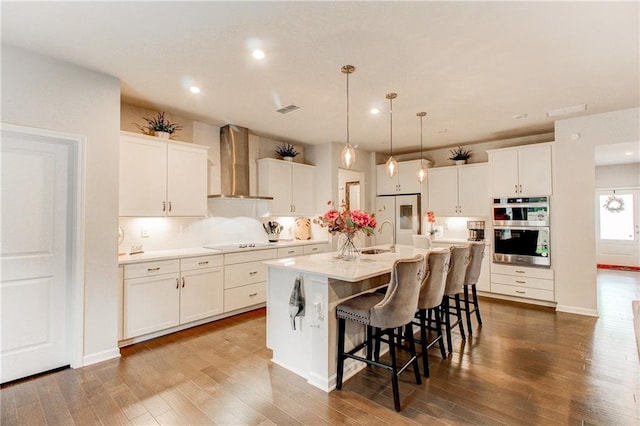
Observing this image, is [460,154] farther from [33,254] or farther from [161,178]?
[33,254]

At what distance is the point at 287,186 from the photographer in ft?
17.7

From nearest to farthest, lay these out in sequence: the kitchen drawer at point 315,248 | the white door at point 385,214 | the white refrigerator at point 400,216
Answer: the kitchen drawer at point 315,248 < the white refrigerator at point 400,216 < the white door at point 385,214

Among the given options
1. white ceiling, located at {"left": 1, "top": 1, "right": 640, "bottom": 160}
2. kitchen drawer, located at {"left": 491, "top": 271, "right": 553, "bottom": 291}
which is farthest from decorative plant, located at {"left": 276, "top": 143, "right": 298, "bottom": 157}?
kitchen drawer, located at {"left": 491, "top": 271, "right": 553, "bottom": 291}

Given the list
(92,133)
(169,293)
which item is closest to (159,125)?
(92,133)

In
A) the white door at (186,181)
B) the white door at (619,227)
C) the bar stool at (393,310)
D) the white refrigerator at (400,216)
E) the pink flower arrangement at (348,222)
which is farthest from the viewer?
the white door at (619,227)

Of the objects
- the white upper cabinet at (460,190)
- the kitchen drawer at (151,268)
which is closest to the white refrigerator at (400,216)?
the white upper cabinet at (460,190)

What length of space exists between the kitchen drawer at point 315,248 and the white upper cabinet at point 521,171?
2.98 m

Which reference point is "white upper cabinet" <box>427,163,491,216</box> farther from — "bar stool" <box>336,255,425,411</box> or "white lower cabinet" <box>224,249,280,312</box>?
"bar stool" <box>336,255,425,411</box>

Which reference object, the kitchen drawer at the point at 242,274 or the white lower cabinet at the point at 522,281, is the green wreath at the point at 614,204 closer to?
the white lower cabinet at the point at 522,281

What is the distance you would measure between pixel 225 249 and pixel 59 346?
1928 millimetres

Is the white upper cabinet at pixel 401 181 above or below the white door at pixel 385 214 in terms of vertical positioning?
above

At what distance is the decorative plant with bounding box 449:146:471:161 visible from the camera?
5.85 metres

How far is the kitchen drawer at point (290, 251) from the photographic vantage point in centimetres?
484

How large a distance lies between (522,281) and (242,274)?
429 centimetres
